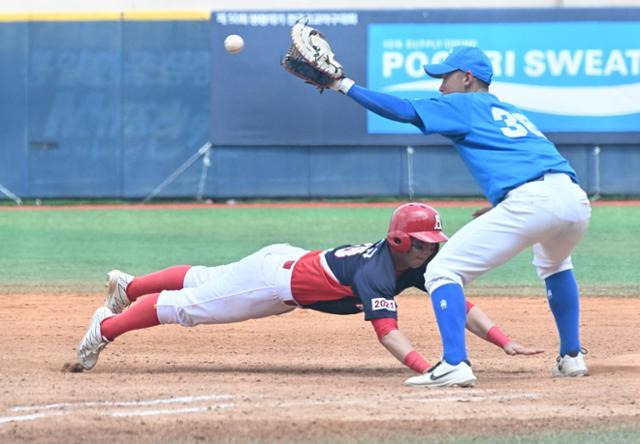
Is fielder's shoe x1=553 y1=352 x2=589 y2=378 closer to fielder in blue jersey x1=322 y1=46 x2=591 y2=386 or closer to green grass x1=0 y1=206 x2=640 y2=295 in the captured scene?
fielder in blue jersey x1=322 y1=46 x2=591 y2=386

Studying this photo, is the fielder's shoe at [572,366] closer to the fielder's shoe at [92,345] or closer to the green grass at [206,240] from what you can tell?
the fielder's shoe at [92,345]

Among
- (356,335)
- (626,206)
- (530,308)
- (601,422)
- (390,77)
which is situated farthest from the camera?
(390,77)

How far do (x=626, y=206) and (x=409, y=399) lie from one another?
536 inches

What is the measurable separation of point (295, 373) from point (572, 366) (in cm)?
136

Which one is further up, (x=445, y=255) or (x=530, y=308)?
(x=445, y=255)

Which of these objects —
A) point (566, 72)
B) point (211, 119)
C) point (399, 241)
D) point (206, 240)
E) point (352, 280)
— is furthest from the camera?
point (211, 119)

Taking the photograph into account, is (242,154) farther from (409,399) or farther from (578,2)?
(409,399)

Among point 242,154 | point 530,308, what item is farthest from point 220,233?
point 530,308

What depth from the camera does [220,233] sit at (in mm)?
14570

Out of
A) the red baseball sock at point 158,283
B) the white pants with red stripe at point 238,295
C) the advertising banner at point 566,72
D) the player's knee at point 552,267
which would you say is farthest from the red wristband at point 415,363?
the advertising banner at point 566,72

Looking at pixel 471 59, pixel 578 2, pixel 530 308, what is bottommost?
pixel 530 308

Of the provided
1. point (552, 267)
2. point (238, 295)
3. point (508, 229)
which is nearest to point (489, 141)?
point (508, 229)

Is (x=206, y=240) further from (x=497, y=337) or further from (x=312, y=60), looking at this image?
(x=312, y=60)

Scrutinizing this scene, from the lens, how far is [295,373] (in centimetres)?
622
